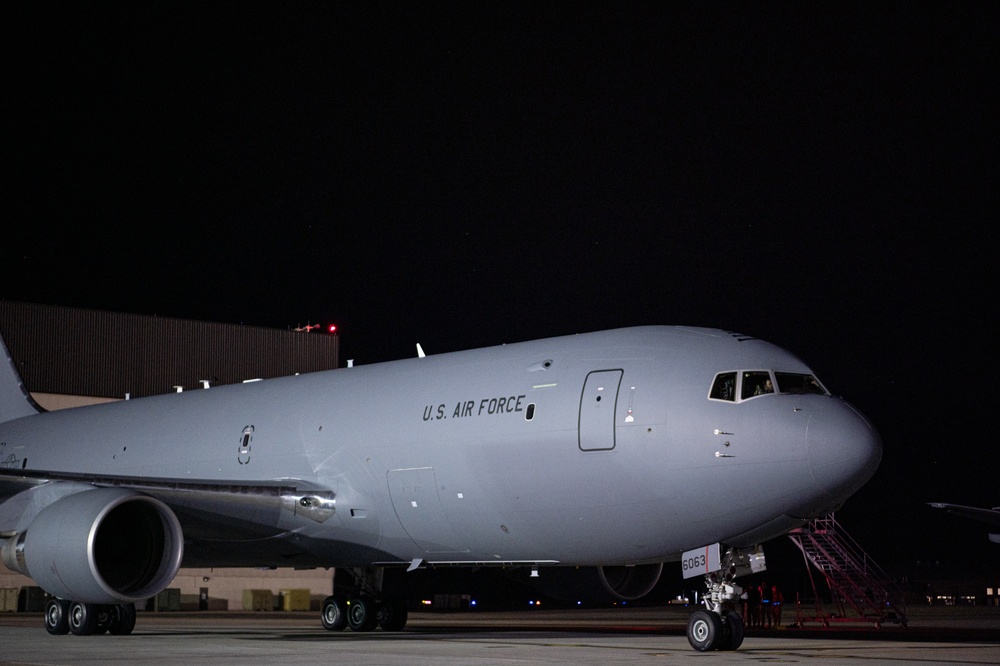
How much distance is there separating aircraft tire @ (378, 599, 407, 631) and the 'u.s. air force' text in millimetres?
4900

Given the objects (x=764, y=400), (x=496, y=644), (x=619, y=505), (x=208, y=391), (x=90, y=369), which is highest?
(x=90, y=369)

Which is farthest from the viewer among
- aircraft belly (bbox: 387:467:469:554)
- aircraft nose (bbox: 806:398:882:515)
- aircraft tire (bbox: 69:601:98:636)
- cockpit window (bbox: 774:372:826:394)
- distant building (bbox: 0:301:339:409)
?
distant building (bbox: 0:301:339:409)

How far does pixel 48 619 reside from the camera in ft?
64.8

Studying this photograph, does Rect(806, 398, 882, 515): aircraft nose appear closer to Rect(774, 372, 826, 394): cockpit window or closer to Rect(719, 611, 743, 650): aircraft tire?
Rect(774, 372, 826, 394): cockpit window

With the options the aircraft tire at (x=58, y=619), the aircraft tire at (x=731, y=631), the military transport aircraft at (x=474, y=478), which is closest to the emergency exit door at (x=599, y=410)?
the military transport aircraft at (x=474, y=478)

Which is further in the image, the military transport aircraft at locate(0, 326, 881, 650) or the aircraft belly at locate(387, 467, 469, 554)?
the aircraft belly at locate(387, 467, 469, 554)

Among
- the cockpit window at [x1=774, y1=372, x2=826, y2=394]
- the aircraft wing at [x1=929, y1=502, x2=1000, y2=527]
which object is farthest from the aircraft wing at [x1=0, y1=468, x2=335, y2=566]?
the aircraft wing at [x1=929, y1=502, x2=1000, y2=527]

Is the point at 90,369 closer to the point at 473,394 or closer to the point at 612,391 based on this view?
the point at 473,394

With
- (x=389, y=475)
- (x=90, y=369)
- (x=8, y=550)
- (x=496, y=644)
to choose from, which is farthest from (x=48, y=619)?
(x=90, y=369)

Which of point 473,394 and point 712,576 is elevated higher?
point 473,394

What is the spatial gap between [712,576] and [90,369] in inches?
1140

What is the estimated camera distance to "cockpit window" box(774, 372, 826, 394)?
48.9ft

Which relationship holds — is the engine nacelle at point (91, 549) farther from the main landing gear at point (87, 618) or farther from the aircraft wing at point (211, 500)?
the main landing gear at point (87, 618)

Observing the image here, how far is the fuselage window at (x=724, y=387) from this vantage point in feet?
48.5
